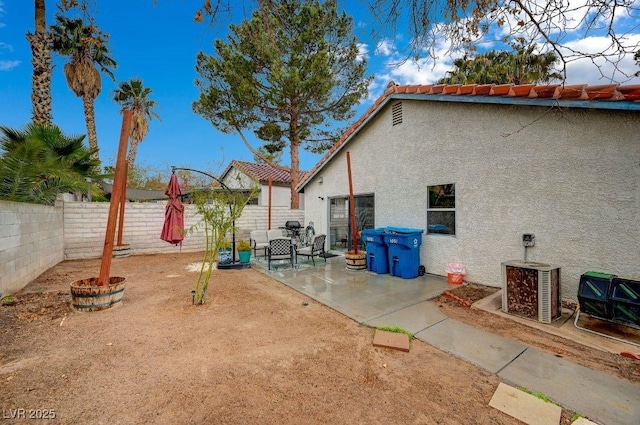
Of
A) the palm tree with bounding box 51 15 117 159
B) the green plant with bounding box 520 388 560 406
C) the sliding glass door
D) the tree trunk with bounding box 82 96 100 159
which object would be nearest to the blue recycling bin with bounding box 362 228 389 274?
the sliding glass door

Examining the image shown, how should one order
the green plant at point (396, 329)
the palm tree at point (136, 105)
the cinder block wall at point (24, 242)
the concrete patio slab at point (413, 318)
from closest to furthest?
the green plant at point (396, 329) < the concrete patio slab at point (413, 318) < the cinder block wall at point (24, 242) < the palm tree at point (136, 105)

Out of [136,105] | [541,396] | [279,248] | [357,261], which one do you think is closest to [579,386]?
A: [541,396]

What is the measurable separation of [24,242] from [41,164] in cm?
211

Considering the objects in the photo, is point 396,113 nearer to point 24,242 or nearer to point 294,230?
point 294,230

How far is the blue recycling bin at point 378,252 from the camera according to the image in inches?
287

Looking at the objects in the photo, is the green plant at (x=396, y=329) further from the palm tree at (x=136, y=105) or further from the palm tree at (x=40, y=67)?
the palm tree at (x=136, y=105)

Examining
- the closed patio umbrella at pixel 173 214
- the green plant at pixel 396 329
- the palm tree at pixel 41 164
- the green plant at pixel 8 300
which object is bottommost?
the green plant at pixel 396 329

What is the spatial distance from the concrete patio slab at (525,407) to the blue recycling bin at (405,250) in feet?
13.7

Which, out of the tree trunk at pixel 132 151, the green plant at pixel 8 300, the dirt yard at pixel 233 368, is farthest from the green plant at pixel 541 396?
the tree trunk at pixel 132 151

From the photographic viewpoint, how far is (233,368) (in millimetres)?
2994

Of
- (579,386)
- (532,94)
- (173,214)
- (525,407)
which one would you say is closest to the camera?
(525,407)

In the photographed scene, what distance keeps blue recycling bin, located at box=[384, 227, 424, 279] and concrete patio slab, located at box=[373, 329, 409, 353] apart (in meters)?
3.23

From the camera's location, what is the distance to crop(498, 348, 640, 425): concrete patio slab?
91.6 inches

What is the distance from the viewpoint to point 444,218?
681 centimetres
